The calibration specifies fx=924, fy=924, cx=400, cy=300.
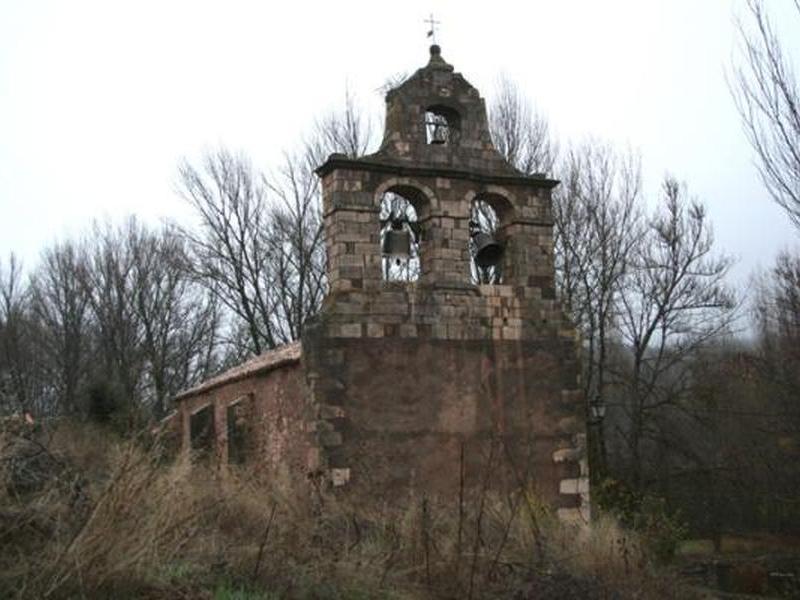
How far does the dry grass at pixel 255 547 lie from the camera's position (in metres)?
6.08

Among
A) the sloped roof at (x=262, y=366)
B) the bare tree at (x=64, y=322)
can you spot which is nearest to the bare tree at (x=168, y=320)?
the bare tree at (x=64, y=322)

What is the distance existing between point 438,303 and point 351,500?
3.21 metres

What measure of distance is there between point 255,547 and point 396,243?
6.81 m

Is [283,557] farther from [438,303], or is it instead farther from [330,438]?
[438,303]

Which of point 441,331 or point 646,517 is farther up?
point 441,331

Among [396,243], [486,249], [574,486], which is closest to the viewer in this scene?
[396,243]

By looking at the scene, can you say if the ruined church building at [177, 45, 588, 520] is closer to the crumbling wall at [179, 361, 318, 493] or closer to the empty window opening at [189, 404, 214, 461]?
the crumbling wall at [179, 361, 318, 493]

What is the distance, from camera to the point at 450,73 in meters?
14.5

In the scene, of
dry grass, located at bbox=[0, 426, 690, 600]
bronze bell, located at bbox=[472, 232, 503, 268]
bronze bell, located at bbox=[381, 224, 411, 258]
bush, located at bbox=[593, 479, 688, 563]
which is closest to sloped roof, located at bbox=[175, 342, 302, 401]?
bronze bell, located at bbox=[381, 224, 411, 258]

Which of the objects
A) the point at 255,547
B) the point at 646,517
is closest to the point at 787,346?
the point at 646,517

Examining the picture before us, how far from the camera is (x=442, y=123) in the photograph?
14734 millimetres

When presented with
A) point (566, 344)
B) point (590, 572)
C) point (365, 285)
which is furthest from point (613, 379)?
point (590, 572)

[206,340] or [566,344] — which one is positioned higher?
[206,340]

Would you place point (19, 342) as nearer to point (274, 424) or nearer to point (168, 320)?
point (168, 320)
